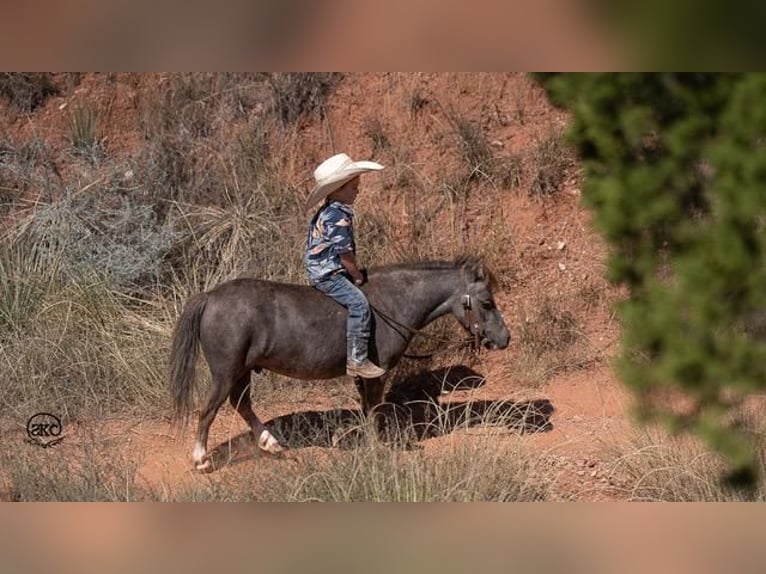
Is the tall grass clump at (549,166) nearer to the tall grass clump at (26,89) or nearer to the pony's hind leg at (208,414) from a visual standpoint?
the pony's hind leg at (208,414)

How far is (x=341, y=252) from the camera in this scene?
7652 mm

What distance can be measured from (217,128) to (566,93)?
4797 mm

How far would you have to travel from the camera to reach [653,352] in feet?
26.9

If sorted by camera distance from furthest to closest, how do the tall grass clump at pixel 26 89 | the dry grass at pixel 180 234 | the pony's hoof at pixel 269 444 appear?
the tall grass clump at pixel 26 89, the pony's hoof at pixel 269 444, the dry grass at pixel 180 234

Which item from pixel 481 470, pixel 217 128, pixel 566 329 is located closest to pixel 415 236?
pixel 566 329

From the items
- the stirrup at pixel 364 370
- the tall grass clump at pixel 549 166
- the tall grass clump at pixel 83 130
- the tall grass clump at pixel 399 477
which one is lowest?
the tall grass clump at pixel 399 477

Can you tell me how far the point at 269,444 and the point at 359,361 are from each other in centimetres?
96

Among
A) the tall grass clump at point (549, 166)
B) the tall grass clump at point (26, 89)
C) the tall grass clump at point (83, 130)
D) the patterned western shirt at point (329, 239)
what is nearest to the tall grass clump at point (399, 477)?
the patterned western shirt at point (329, 239)

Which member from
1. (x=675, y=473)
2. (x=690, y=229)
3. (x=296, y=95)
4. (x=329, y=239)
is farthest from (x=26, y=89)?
(x=675, y=473)

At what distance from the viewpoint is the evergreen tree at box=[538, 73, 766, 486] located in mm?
7195

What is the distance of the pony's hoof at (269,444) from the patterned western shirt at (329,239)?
127 cm

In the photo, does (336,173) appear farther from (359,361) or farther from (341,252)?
(359,361)

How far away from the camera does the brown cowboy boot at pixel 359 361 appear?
7.81m

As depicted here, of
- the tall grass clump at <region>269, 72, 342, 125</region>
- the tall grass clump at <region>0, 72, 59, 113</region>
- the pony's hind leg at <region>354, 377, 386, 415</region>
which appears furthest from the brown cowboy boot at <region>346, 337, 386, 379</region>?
the tall grass clump at <region>0, 72, 59, 113</region>
